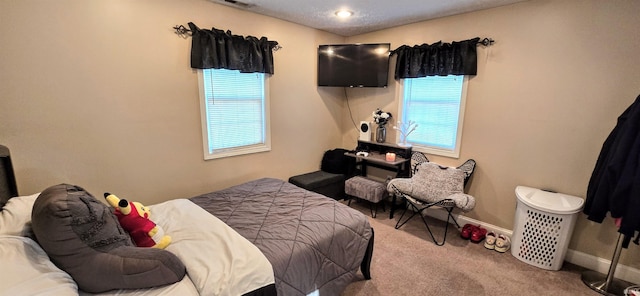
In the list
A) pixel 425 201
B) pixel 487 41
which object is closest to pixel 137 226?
pixel 425 201

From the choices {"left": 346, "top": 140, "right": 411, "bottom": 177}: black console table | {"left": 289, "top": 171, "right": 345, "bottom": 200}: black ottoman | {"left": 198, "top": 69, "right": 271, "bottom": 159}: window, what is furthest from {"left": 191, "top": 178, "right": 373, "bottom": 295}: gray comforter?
{"left": 346, "top": 140, "right": 411, "bottom": 177}: black console table

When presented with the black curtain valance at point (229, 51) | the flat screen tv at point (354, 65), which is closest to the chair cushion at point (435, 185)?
the flat screen tv at point (354, 65)

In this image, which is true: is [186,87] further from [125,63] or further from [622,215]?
[622,215]

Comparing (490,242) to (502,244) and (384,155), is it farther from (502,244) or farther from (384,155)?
(384,155)

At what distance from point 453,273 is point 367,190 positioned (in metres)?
1.29

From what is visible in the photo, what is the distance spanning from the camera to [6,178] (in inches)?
63.9

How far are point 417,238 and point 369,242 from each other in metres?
1.02

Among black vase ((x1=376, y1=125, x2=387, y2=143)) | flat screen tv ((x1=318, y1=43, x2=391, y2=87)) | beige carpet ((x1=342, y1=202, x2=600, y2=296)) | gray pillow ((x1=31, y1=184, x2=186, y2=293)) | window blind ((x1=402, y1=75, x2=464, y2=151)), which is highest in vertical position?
flat screen tv ((x1=318, y1=43, x2=391, y2=87))

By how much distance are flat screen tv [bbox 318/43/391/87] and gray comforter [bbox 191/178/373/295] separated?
1781mm

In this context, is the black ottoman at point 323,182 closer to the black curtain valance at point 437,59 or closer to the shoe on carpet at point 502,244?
the black curtain valance at point 437,59

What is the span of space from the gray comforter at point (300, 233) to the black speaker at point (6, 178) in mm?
1090

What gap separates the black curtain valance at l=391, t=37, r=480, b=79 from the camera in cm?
275

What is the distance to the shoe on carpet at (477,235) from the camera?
2.73 m

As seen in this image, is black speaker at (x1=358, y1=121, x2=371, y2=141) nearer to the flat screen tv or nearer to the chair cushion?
the flat screen tv
